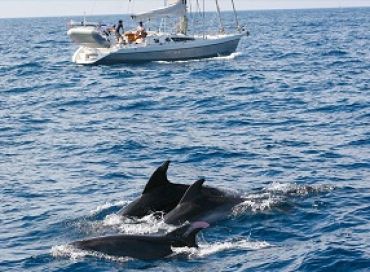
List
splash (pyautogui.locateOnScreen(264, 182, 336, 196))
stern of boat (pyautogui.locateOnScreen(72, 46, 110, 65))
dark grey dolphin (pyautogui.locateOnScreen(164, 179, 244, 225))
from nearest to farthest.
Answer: dark grey dolphin (pyautogui.locateOnScreen(164, 179, 244, 225))
splash (pyautogui.locateOnScreen(264, 182, 336, 196))
stern of boat (pyautogui.locateOnScreen(72, 46, 110, 65))

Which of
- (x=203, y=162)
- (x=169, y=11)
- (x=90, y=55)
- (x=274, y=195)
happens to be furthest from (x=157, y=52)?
(x=274, y=195)

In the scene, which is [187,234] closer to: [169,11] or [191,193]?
[191,193]

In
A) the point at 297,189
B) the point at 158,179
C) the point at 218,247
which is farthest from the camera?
the point at 297,189

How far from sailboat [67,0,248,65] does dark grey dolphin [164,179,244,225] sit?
4291 cm

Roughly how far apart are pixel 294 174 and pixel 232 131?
297 inches

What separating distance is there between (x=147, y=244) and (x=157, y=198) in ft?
10.2

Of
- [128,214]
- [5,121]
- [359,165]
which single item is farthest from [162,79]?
[128,214]

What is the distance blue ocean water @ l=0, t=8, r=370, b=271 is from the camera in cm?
1466

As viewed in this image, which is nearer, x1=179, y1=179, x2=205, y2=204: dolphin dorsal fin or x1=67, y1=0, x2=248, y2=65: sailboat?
x1=179, y1=179, x2=205, y2=204: dolphin dorsal fin

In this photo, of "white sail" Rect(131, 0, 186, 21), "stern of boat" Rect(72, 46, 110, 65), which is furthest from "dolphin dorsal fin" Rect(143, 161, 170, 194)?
"white sail" Rect(131, 0, 186, 21)

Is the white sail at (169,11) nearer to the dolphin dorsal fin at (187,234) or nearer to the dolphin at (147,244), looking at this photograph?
the dolphin at (147,244)

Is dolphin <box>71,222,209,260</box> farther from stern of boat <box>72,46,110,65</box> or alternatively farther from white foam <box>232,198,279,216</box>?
stern of boat <box>72,46,110,65</box>

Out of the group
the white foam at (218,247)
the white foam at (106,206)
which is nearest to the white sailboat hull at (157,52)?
the white foam at (106,206)

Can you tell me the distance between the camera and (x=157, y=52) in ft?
196
